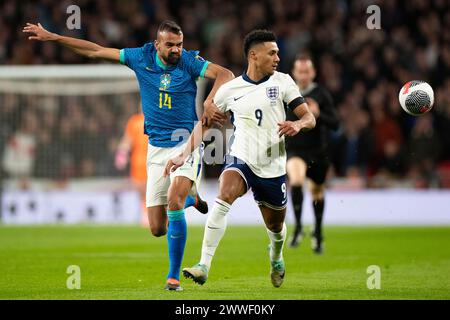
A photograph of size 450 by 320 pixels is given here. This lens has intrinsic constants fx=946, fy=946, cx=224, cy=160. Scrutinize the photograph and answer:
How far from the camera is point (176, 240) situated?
Answer: 7.92 meters

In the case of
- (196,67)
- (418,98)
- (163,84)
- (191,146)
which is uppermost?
(196,67)

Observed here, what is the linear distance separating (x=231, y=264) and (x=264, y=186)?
270 centimetres

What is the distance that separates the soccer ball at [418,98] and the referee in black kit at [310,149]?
2.76 meters

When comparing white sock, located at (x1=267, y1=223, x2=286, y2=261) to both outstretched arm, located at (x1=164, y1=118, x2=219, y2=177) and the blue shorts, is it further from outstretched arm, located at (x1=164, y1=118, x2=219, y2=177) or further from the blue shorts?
outstretched arm, located at (x1=164, y1=118, x2=219, y2=177)

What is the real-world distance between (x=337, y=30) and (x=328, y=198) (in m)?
4.27

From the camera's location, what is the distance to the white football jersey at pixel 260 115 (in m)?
7.94

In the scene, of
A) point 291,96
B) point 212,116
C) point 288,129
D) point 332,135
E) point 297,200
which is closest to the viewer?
point 288,129

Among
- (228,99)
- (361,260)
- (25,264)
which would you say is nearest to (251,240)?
(361,260)

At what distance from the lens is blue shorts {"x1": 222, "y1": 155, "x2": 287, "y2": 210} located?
7.94 metres

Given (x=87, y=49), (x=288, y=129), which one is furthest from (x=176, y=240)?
(x=87, y=49)

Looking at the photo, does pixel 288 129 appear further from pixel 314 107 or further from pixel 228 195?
pixel 314 107

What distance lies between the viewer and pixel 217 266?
401 inches

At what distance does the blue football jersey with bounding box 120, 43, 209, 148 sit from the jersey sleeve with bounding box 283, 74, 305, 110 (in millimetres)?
893

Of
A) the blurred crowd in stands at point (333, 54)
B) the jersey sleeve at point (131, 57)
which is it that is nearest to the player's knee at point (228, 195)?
the jersey sleeve at point (131, 57)
